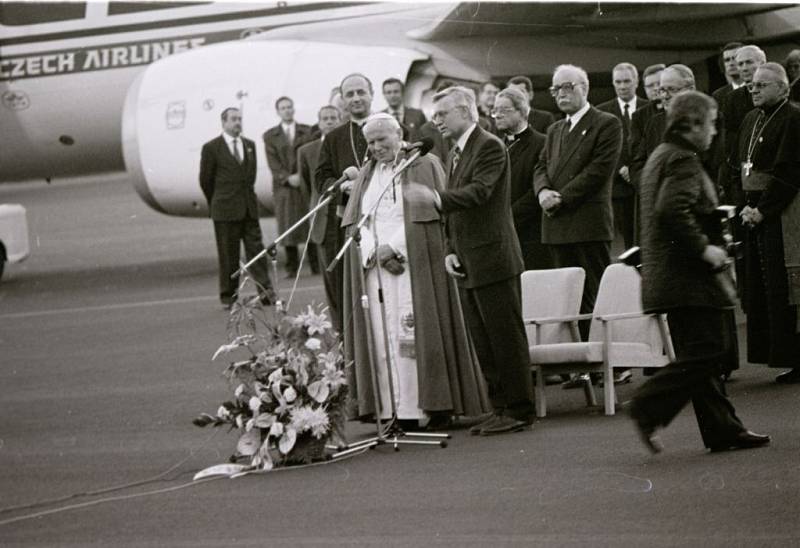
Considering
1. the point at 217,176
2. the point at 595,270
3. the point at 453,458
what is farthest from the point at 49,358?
the point at 453,458

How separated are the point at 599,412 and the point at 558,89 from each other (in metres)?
2.03

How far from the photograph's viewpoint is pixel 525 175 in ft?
33.4

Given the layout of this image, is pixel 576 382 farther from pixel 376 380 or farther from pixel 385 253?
pixel 385 253

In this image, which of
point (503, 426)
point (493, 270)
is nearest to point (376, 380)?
point (503, 426)

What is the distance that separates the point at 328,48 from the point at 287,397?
996 centimetres

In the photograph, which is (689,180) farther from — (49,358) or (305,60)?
(305,60)

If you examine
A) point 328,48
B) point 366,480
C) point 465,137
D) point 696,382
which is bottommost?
point 366,480

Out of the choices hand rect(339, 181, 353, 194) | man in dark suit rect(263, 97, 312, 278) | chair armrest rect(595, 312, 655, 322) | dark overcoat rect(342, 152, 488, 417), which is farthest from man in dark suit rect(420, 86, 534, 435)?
man in dark suit rect(263, 97, 312, 278)

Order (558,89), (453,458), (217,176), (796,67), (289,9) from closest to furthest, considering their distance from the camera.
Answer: (453,458)
(558,89)
(796,67)
(217,176)
(289,9)

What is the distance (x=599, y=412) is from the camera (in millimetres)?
8852

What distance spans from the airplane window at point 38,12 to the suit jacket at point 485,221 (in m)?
11.7

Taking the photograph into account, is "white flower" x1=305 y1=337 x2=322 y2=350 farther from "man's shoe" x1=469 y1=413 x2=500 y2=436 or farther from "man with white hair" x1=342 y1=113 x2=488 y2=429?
"man's shoe" x1=469 y1=413 x2=500 y2=436

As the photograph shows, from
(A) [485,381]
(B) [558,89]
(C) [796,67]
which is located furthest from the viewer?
(C) [796,67]

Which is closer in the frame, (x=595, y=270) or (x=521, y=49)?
(x=595, y=270)
